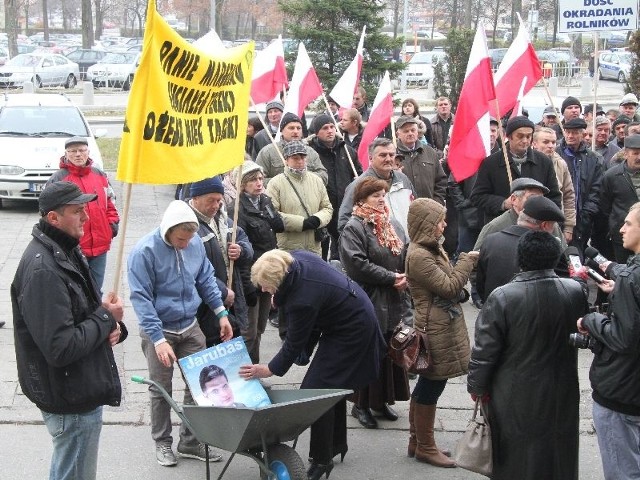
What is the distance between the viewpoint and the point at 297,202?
872 cm

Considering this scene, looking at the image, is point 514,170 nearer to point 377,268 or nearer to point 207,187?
point 377,268

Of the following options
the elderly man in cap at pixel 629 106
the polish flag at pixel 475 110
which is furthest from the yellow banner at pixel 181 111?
the elderly man in cap at pixel 629 106

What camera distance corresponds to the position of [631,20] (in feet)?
39.0

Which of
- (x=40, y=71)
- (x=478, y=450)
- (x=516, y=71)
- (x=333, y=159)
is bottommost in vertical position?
(x=478, y=450)

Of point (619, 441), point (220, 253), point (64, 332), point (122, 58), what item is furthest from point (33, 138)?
point (122, 58)

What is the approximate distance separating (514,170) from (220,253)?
3351 millimetres

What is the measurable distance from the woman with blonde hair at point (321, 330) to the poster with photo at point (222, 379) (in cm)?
7

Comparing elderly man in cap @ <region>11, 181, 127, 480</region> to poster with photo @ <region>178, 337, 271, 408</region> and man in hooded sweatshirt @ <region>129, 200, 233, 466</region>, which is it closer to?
poster with photo @ <region>178, 337, 271, 408</region>

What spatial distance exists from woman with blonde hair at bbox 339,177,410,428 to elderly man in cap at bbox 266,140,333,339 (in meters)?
1.58

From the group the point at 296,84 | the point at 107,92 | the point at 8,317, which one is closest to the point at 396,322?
the point at 8,317

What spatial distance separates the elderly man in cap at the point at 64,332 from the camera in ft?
15.4

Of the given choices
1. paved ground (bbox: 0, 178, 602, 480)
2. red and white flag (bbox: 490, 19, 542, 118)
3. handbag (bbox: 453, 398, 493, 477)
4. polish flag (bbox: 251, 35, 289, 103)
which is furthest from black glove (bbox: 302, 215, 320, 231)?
polish flag (bbox: 251, 35, 289, 103)

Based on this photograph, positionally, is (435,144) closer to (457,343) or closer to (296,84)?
(296,84)

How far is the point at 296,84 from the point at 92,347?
7706 millimetres
